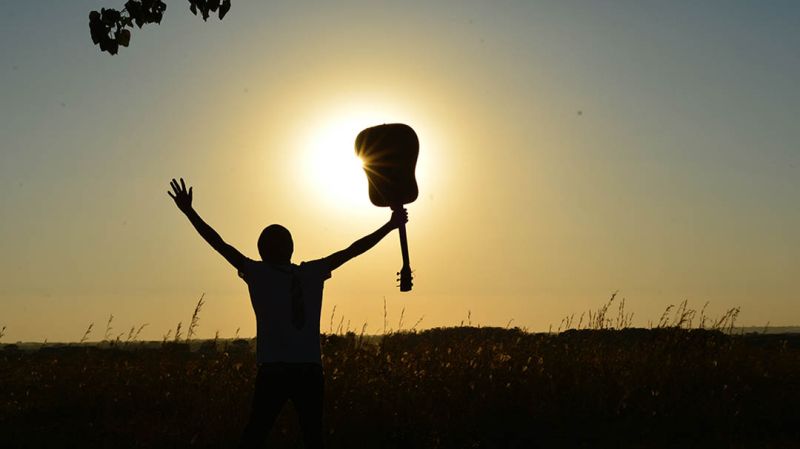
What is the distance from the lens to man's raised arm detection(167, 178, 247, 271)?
6012 millimetres

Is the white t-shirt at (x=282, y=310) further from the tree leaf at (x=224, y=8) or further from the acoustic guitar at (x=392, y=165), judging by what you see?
the tree leaf at (x=224, y=8)

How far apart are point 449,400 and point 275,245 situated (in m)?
4.27

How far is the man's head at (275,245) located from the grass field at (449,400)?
9.75 ft

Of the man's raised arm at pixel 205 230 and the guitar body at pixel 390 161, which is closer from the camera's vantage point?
the man's raised arm at pixel 205 230

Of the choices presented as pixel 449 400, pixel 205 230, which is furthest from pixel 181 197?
pixel 449 400

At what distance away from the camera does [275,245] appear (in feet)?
19.4

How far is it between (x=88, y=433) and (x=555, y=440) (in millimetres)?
4746

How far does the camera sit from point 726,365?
456 inches

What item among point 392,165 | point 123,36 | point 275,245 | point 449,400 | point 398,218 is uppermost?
point 123,36

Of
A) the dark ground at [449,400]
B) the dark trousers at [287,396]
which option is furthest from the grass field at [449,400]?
the dark trousers at [287,396]

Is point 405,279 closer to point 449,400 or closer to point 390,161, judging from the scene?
point 390,161

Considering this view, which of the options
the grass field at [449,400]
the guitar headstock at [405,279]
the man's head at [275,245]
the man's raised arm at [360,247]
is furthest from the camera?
the grass field at [449,400]

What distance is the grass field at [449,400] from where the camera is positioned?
8.71m

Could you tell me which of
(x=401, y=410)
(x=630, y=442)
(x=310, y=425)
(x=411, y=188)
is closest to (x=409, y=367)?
(x=401, y=410)
